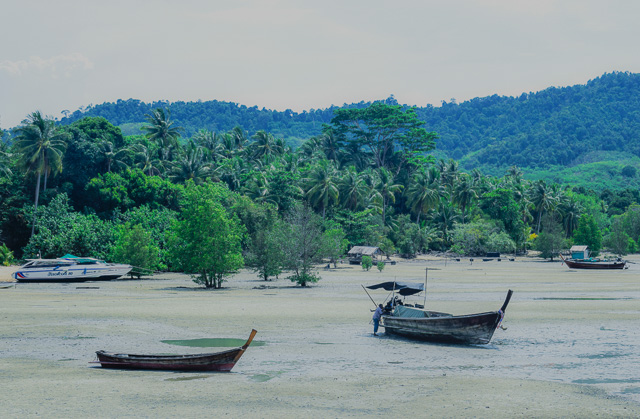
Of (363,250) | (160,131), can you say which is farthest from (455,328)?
(160,131)

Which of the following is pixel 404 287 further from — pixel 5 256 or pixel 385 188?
pixel 385 188

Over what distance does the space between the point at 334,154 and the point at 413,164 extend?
50.6 feet

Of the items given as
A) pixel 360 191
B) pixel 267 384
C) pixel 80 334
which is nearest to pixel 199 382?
pixel 267 384

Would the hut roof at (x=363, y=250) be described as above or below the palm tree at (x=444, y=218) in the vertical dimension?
below

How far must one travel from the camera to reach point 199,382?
17734 millimetres

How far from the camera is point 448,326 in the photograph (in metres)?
24.3

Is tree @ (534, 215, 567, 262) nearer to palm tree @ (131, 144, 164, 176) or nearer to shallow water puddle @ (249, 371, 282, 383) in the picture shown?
palm tree @ (131, 144, 164, 176)

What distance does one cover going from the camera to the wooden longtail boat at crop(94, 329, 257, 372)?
18469mm

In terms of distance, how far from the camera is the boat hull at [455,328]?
77.9 ft

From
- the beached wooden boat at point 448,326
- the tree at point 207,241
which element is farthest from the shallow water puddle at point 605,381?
the tree at point 207,241

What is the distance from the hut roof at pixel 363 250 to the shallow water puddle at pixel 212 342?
2390 inches

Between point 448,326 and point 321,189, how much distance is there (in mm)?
66045

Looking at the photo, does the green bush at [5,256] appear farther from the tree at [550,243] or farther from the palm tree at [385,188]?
the tree at [550,243]

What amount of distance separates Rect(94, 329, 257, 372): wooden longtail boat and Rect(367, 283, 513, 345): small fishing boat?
8.94 m
